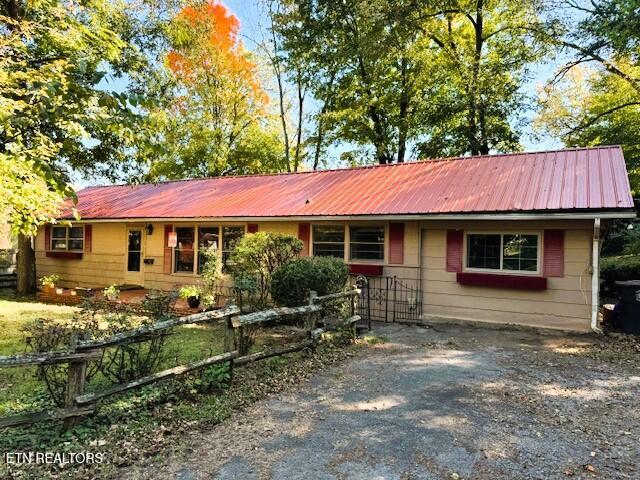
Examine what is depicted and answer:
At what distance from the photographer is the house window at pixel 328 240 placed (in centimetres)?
1103

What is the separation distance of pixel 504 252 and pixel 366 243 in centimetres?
322

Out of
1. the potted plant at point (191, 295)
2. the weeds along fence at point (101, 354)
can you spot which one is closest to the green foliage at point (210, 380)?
the weeds along fence at point (101, 354)

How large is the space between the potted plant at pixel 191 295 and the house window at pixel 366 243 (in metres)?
4.08

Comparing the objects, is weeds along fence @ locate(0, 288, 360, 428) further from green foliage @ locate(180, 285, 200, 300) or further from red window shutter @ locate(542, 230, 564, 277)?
red window shutter @ locate(542, 230, 564, 277)

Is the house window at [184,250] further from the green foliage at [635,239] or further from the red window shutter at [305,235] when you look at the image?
the green foliage at [635,239]

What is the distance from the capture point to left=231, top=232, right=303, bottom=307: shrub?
8992mm

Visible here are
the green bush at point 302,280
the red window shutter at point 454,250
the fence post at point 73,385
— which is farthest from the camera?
the red window shutter at point 454,250

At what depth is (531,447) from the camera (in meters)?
3.64

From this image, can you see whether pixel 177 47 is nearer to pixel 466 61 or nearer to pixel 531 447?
pixel 466 61

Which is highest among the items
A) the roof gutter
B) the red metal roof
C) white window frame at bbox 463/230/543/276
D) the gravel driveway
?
the red metal roof

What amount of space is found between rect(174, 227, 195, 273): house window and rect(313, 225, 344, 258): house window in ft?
13.8

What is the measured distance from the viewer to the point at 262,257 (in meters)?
9.08

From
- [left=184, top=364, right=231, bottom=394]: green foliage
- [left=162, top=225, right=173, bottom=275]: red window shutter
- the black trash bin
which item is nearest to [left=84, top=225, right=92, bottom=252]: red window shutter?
[left=162, top=225, right=173, bottom=275]: red window shutter

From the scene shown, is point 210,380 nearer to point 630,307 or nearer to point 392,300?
point 392,300
